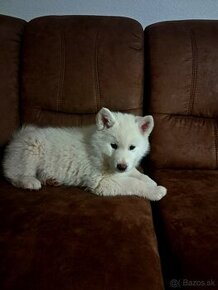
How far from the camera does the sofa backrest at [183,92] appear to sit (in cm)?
195

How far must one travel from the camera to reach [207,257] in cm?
115

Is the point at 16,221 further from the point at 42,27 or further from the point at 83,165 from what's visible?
the point at 42,27

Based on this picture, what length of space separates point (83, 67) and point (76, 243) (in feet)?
3.75

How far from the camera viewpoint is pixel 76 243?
1212 mm

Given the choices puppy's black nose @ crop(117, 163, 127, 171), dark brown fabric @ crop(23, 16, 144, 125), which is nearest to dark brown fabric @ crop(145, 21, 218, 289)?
dark brown fabric @ crop(23, 16, 144, 125)

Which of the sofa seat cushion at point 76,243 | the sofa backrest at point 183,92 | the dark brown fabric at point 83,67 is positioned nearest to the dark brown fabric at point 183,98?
the sofa backrest at point 183,92

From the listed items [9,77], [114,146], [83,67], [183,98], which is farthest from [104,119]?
[9,77]

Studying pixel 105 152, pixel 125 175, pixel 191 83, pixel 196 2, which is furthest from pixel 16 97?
pixel 196 2

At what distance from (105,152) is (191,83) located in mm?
712

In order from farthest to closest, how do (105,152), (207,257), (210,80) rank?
(210,80), (105,152), (207,257)

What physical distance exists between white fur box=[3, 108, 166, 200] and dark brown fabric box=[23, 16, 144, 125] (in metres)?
0.22

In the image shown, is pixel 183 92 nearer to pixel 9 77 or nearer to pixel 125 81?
pixel 125 81

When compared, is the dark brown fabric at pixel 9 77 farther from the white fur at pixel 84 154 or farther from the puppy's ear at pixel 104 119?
the puppy's ear at pixel 104 119

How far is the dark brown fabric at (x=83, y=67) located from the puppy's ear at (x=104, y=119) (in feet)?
0.86
